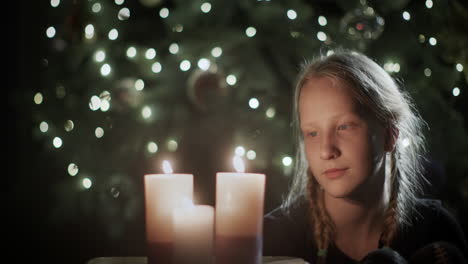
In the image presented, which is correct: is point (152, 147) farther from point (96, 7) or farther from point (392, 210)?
point (392, 210)

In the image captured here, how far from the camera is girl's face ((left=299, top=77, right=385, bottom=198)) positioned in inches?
43.5

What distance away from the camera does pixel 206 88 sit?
1.62m

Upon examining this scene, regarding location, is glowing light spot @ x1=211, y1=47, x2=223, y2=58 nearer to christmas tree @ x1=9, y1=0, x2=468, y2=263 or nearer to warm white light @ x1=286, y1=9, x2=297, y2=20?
christmas tree @ x1=9, y1=0, x2=468, y2=263

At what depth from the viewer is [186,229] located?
75 centimetres

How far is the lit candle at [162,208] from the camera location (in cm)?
78

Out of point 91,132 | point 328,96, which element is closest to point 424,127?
point 328,96

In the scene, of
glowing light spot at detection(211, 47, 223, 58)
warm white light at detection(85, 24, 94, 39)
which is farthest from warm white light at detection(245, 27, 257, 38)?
warm white light at detection(85, 24, 94, 39)

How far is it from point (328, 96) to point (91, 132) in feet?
3.23

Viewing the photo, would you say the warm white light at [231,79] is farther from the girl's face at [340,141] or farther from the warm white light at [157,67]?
the girl's face at [340,141]

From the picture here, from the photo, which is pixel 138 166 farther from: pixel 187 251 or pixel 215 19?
pixel 187 251

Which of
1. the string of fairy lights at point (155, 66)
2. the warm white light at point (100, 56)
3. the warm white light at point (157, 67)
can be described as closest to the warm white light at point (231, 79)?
the string of fairy lights at point (155, 66)

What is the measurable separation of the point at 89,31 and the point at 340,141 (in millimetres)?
1067

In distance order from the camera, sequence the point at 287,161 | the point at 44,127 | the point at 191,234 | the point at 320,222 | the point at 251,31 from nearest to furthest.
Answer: the point at 191,234, the point at 320,222, the point at 287,161, the point at 251,31, the point at 44,127

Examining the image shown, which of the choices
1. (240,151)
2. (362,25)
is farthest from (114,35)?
(362,25)
